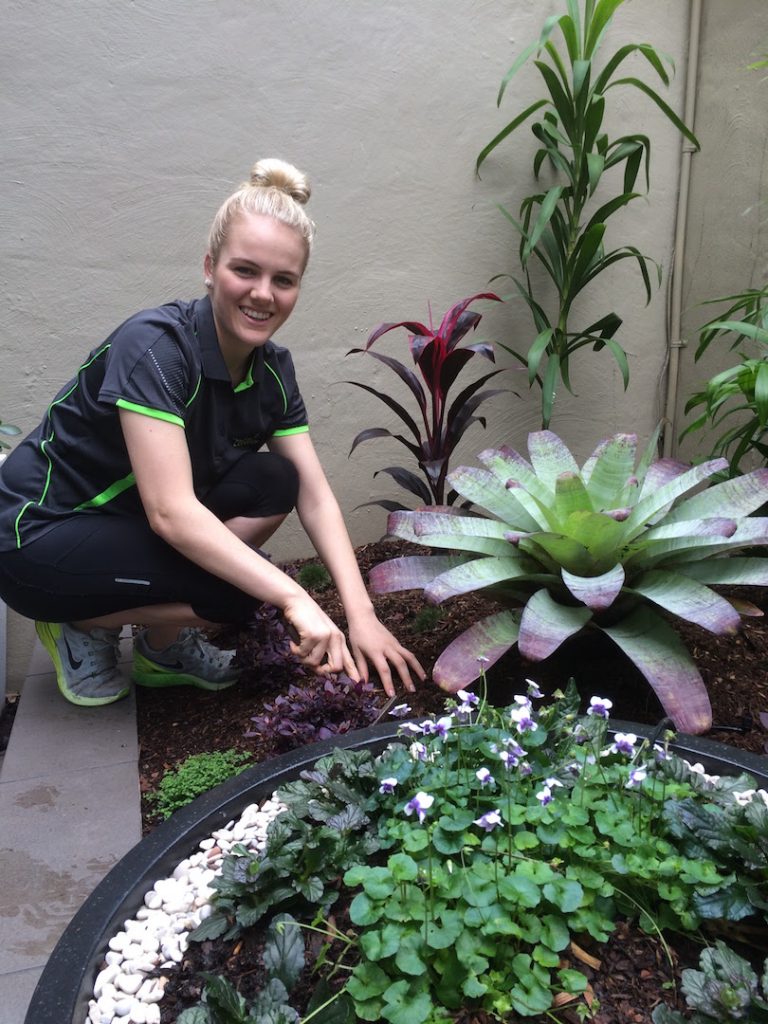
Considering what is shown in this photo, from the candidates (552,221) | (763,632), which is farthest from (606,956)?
(552,221)

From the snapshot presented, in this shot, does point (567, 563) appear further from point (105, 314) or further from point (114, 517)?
point (105, 314)

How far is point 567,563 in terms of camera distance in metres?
1.69

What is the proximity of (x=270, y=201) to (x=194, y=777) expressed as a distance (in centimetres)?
123

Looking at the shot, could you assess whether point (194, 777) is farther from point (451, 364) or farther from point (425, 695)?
point (451, 364)

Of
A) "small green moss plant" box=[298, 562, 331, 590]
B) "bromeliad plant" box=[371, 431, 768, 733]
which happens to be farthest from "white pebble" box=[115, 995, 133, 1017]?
"small green moss plant" box=[298, 562, 331, 590]

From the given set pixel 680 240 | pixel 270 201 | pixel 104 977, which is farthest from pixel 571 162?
pixel 104 977

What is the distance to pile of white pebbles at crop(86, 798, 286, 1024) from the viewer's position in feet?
2.94

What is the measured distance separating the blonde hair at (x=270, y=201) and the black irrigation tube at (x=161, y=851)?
1073 mm

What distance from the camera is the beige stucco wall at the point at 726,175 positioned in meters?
3.20

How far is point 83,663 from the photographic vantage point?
6.65 ft

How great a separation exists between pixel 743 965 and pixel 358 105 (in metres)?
2.72

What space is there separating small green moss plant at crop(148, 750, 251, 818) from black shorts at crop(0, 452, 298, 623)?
1.19ft

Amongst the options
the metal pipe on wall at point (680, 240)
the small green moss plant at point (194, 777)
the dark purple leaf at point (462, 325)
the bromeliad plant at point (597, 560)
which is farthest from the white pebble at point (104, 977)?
the metal pipe on wall at point (680, 240)

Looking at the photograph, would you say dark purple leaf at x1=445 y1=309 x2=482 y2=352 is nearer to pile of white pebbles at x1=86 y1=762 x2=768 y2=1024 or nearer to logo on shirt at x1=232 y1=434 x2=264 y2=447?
logo on shirt at x1=232 y1=434 x2=264 y2=447
